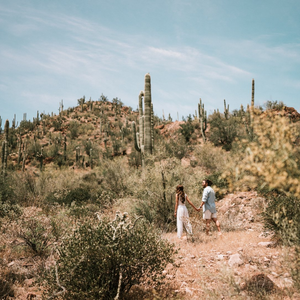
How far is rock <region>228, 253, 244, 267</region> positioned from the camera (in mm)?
4247

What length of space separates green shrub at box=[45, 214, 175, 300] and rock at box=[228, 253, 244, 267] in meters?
1.56

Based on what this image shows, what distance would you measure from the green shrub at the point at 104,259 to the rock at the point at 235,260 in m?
1.56

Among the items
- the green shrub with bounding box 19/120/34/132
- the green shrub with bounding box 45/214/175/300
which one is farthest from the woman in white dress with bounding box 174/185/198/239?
the green shrub with bounding box 19/120/34/132

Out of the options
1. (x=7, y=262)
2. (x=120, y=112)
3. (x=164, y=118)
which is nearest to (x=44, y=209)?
(x=7, y=262)

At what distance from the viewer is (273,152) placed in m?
2.07

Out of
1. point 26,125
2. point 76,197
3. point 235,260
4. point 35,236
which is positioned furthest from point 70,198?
point 26,125

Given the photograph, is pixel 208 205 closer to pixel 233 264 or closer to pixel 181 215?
pixel 181 215

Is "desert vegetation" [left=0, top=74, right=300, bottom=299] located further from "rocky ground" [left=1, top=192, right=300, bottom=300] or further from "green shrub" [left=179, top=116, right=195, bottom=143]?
"green shrub" [left=179, top=116, right=195, bottom=143]

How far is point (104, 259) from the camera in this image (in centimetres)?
305

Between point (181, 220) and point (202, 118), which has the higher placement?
point (202, 118)

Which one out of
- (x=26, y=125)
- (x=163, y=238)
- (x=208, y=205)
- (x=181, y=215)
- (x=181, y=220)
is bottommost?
(x=163, y=238)

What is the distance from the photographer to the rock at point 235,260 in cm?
425

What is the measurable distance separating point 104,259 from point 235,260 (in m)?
2.60

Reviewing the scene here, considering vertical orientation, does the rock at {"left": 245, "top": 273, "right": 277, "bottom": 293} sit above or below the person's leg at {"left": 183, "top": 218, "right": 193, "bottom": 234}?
below
